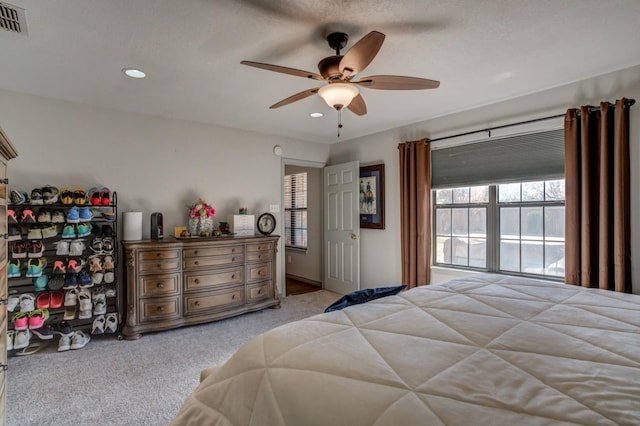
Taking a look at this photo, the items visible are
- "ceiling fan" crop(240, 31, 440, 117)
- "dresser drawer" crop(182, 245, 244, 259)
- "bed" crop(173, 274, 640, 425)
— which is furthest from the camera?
"dresser drawer" crop(182, 245, 244, 259)

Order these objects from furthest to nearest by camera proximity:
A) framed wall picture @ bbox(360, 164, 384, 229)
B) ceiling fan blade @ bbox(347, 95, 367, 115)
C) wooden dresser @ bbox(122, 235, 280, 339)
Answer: framed wall picture @ bbox(360, 164, 384, 229) < wooden dresser @ bbox(122, 235, 280, 339) < ceiling fan blade @ bbox(347, 95, 367, 115)

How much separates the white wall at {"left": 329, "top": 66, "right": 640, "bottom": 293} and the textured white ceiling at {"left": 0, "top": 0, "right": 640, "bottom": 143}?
139 millimetres

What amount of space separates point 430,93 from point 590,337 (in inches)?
104

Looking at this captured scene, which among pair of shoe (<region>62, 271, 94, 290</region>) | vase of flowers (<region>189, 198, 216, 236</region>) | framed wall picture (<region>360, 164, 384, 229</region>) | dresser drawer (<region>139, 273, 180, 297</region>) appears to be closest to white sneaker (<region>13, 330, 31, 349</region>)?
pair of shoe (<region>62, 271, 94, 290</region>)

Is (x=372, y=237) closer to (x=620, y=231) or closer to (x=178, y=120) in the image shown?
(x=620, y=231)

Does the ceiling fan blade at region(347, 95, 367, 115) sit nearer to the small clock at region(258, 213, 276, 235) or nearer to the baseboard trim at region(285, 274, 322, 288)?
the small clock at region(258, 213, 276, 235)

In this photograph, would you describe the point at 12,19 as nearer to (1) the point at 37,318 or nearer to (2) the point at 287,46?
(2) the point at 287,46

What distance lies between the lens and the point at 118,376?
251 cm

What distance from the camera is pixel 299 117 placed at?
4.00 metres

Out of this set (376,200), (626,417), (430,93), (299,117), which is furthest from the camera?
(376,200)

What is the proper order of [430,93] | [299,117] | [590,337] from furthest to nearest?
[299,117] < [430,93] < [590,337]

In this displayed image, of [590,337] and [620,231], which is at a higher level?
[620,231]

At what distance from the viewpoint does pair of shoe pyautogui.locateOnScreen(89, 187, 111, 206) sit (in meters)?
3.23

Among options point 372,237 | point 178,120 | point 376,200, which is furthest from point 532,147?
point 178,120
